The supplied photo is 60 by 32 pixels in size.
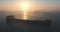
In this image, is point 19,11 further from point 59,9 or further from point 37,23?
point 59,9

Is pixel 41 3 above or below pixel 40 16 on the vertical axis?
above

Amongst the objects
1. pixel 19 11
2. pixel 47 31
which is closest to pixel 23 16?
pixel 19 11

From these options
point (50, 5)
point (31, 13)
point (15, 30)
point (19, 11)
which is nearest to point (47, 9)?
point (50, 5)

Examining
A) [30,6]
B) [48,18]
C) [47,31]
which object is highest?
[30,6]

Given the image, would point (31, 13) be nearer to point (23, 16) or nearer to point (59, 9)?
point (23, 16)

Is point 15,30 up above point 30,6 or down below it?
below

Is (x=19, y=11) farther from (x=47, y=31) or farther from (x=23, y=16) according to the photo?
(x=47, y=31)

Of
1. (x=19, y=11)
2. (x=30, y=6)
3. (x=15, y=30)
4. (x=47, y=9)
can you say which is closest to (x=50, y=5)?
(x=47, y=9)
